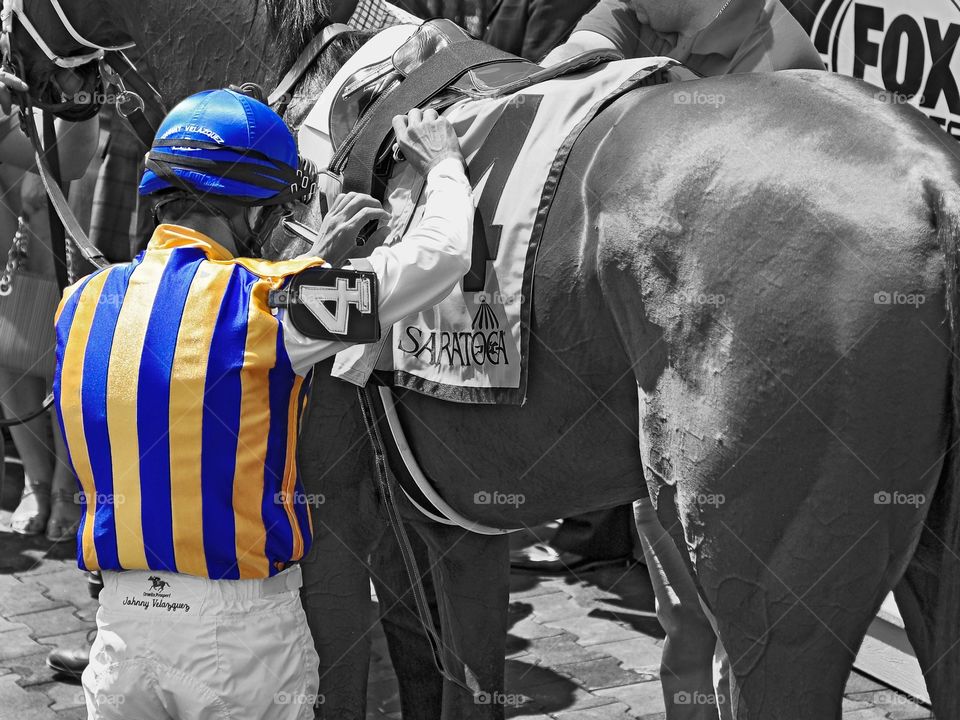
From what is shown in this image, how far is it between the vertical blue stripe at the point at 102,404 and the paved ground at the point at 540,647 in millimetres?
2133

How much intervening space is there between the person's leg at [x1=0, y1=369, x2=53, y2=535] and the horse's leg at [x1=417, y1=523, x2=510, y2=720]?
337cm

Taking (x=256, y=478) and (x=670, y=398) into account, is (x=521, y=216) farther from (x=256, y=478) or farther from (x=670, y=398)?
(x=256, y=478)

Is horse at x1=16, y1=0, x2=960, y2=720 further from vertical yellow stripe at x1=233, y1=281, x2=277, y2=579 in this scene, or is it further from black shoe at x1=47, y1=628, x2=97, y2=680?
black shoe at x1=47, y1=628, x2=97, y2=680

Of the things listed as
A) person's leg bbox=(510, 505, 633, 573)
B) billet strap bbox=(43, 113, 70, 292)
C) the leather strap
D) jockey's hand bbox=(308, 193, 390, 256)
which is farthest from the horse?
person's leg bbox=(510, 505, 633, 573)

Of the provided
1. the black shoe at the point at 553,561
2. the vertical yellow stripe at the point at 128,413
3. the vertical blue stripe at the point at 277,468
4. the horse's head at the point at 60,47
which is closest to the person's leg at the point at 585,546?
the black shoe at the point at 553,561

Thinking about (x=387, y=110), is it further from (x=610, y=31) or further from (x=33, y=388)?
(x=33, y=388)

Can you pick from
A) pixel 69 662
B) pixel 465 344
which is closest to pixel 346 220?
pixel 465 344

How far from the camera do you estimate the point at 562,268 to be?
2.50 m

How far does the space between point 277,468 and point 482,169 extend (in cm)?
86

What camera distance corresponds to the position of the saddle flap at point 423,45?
316 cm

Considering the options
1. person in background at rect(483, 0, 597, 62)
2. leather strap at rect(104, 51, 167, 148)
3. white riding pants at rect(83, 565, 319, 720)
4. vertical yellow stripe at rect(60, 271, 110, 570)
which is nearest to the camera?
white riding pants at rect(83, 565, 319, 720)

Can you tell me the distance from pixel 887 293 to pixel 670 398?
44 cm

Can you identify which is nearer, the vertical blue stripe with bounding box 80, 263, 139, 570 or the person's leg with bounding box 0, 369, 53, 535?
the vertical blue stripe with bounding box 80, 263, 139, 570

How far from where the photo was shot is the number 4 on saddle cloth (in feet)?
8.49
